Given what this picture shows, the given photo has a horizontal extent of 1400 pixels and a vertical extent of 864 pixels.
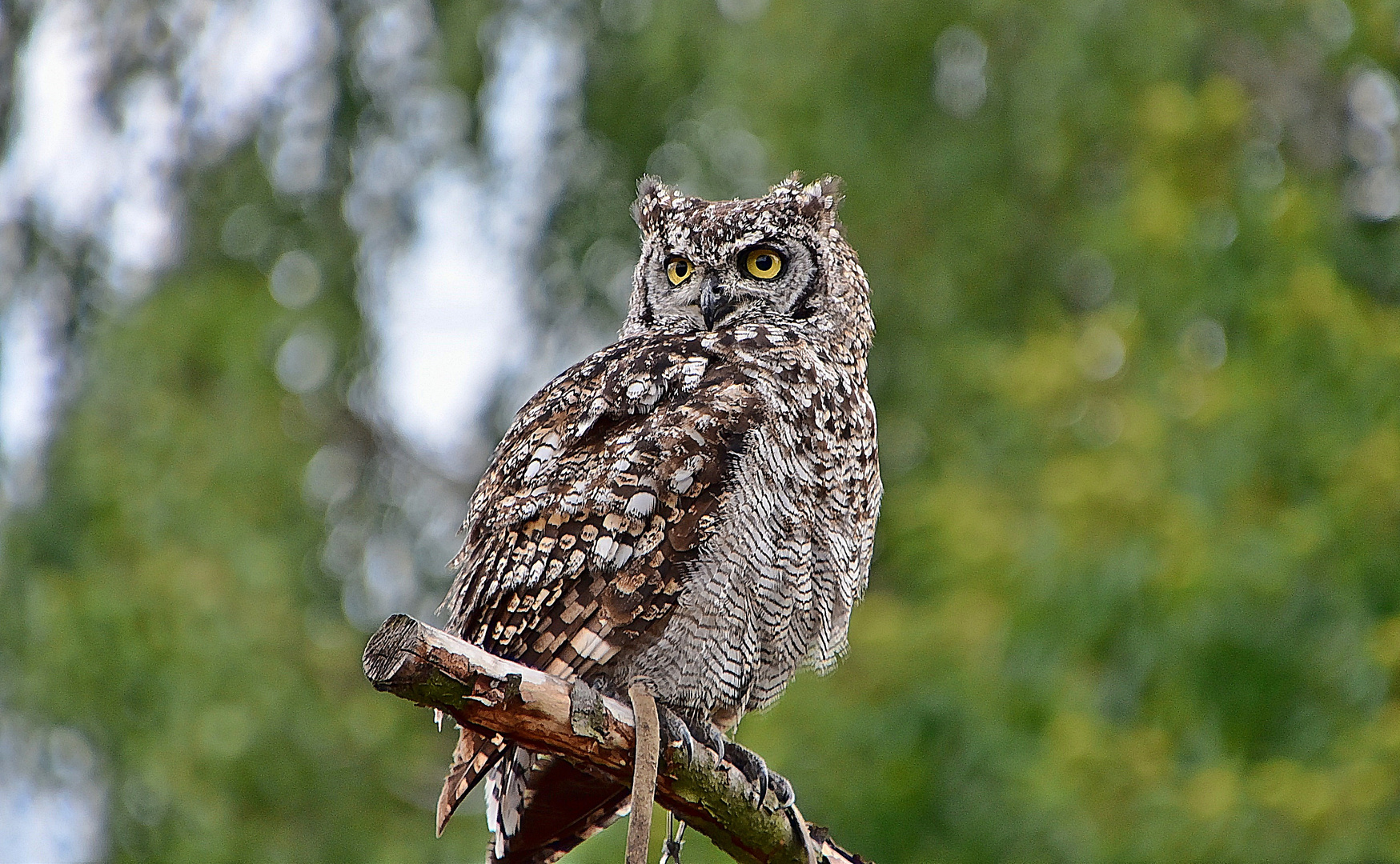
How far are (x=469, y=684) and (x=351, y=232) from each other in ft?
24.9

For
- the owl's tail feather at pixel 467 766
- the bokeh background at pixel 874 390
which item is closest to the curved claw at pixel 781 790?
the owl's tail feather at pixel 467 766

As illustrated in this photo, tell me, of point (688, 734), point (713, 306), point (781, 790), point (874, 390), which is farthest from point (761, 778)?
point (874, 390)

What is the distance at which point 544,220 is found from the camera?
9422 millimetres

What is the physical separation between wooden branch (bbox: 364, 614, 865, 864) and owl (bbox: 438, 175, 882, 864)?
0.27 feet

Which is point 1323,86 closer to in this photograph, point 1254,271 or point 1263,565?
point 1254,271

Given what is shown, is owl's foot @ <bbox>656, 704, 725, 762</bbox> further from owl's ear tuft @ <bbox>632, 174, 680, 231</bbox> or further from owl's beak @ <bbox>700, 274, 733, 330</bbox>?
owl's ear tuft @ <bbox>632, 174, 680, 231</bbox>

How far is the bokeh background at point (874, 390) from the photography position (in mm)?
5488

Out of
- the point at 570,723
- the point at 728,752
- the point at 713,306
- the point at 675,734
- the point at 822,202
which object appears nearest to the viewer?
the point at 570,723

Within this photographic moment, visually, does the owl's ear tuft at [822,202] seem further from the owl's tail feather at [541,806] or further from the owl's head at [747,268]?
the owl's tail feather at [541,806]

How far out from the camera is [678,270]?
3.50 meters

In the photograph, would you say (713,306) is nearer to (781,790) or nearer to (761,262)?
(761,262)

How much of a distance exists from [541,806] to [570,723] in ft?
2.00

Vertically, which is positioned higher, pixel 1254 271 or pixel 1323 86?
pixel 1323 86

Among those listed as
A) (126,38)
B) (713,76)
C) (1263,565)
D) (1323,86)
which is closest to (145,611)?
(126,38)
